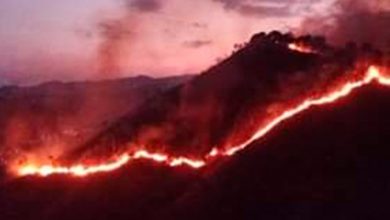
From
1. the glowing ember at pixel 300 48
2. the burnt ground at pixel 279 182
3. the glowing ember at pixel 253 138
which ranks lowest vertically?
the burnt ground at pixel 279 182

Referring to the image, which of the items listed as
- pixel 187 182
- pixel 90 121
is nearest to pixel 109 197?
pixel 187 182

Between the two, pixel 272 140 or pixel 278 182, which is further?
pixel 272 140

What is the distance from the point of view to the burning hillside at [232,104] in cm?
5222

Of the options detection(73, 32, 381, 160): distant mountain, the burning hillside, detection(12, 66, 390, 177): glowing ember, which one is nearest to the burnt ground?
detection(12, 66, 390, 177): glowing ember

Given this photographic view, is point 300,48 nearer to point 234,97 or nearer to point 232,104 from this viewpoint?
point 234,97

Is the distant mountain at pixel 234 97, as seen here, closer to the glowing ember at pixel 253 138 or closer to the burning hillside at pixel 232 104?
the burning hillside at pixel 232 104

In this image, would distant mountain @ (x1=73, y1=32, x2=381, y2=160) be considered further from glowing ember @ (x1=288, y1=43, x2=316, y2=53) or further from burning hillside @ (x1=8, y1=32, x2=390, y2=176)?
glowing ember @ (x1=288, y1=43, x2=316, y2=53)

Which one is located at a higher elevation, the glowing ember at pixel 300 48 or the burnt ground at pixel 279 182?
the glowing ember at pixel 300 48

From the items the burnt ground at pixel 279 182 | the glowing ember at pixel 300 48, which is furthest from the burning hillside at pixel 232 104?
the burnt ground at pixel 279 182

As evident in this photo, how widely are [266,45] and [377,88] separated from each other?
47.8ft

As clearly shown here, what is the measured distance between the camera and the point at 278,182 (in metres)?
43.5

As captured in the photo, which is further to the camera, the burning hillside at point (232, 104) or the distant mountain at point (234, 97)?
the distant mountain at point (234, 97)

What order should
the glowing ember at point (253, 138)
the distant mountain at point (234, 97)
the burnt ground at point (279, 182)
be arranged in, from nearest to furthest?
the burnt ground at point (279, 182) < the glowing ember at point (253, 138) < the distant mountain at point (234, 97)

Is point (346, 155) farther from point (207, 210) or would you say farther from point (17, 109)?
point (17, 109)
